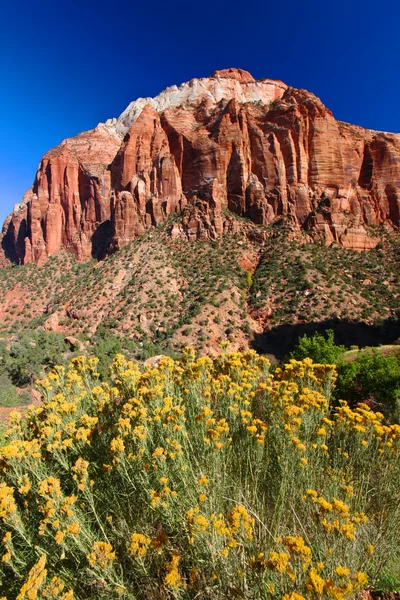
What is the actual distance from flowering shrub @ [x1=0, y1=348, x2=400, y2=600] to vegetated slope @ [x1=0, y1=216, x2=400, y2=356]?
2513 cm

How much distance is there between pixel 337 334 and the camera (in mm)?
30422

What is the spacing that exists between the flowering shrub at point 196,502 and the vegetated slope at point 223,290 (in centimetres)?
2513

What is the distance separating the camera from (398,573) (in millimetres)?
3068

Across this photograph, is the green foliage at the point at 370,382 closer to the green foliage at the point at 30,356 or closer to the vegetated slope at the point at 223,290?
the vegetated slope at the point at 223,290

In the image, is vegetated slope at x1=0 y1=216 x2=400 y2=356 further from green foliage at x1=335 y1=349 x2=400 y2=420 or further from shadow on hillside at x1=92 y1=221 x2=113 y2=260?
green foliage at x1=335 y1=349 x2=400 y2=420

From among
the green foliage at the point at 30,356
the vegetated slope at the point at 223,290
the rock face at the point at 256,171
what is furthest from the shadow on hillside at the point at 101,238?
the green foliage at the point at 30,356

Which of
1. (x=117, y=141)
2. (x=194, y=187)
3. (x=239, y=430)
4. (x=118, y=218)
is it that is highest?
(x=117, y=141)

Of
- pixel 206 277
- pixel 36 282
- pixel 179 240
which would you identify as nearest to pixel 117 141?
pixel 36 282

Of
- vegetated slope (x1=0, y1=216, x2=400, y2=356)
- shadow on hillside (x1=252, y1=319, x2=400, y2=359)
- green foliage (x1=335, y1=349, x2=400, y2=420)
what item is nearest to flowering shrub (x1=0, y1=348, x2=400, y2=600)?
green foliage (x1=335, y1=349, x2=400, y2=420)

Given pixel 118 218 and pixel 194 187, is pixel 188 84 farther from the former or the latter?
pixel 118 218

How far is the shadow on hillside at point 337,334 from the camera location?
99.1 ft

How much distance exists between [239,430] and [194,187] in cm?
5231

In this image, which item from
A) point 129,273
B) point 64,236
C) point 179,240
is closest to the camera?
point 129,273

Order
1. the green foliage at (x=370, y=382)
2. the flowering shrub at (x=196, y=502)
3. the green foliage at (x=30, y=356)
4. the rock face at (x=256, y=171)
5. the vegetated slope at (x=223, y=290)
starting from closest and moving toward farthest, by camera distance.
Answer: the flowering shrub at (x=196, y=502) < the green foliage at (x=370, y=382) < the green foliage at (x=30, y=356) < the vegetated slope at (x=223, y=290) < the rock face at (x=256, y=171)
